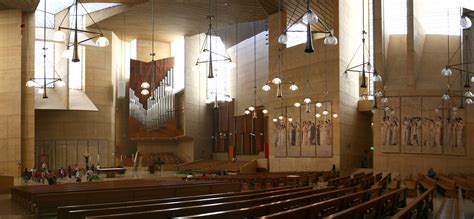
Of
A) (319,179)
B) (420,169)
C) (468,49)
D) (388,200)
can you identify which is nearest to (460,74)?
(468,49)

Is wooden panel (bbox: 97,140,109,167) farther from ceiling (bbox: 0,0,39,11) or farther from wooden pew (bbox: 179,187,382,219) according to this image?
wooden pew (bbox: 179,187,382,219)

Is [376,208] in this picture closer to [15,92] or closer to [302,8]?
[302,8]

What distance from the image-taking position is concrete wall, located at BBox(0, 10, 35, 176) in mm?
24062

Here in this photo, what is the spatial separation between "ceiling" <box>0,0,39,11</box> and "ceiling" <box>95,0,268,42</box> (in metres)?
4.75

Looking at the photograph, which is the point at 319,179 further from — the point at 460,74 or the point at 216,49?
the point at 216,49

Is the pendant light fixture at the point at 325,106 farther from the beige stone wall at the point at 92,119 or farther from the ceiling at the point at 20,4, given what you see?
the ceiling at the point at 20,4

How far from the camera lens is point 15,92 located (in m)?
24.3

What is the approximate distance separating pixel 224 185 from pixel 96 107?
2055 cm

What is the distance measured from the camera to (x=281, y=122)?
27203mm

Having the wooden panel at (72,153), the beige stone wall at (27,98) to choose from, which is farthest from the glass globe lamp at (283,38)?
the wooden panel at (72,153)

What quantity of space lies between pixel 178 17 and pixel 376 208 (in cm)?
2316

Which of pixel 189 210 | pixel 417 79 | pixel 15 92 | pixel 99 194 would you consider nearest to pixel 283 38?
pixel 189 210

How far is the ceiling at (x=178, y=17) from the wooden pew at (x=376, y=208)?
1877cm

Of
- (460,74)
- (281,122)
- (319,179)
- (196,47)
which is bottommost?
(319,179)
